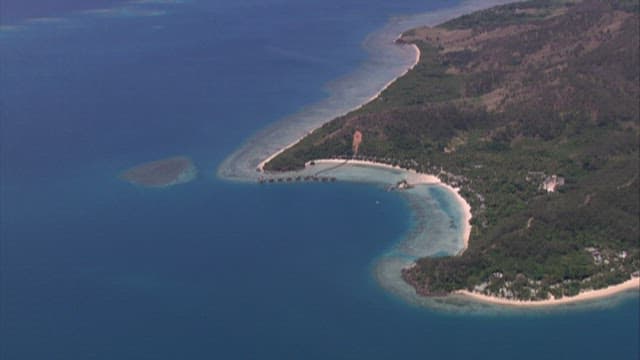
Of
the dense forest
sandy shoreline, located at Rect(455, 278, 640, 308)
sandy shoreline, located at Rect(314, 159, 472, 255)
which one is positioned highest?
the dense forest

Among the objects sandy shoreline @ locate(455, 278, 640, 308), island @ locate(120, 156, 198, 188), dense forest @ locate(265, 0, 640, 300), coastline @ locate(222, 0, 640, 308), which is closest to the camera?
sandy shoreline @ locate(455, 278, 640, 308)

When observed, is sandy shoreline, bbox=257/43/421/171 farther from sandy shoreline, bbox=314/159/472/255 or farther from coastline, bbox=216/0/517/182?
sandy shoreline, bbox=314/159/472/255

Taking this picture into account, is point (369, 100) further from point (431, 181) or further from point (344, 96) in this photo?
point (431, 181)

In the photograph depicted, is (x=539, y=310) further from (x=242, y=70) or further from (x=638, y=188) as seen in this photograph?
(x=242, y=70)

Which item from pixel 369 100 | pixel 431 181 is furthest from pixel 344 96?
pixel 431 181

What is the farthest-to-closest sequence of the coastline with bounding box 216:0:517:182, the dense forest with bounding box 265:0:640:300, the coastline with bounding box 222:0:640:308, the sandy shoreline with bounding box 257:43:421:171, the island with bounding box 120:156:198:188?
the coastline with bounding box 216:0:517:182 < the sandy shoreline with bounding box 257:43:421:171 < the island with bounding box 120:156:198:188 < the dense forest with bounding box 265:0:640:300 < the coastline with bounding box 222:0:640:308

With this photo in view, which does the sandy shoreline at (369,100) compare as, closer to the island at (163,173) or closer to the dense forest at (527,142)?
the dense forest at (527,142)

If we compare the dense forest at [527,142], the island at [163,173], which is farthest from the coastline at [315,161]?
the island at [163,173]

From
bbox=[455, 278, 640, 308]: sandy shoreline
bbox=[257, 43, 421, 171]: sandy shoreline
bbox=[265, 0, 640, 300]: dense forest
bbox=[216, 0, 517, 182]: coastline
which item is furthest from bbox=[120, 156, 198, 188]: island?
bbox=[455, 278, 640, 308]: sandy shoreline
